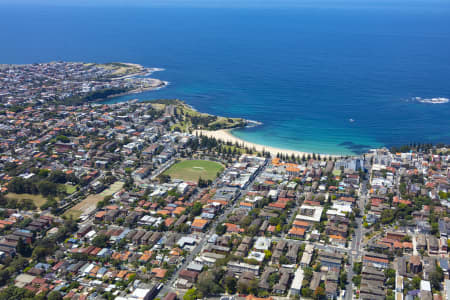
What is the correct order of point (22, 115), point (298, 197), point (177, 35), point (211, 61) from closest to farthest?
point (298, 197) → point (22, 115) → point (211, 61) → point (177, 35)

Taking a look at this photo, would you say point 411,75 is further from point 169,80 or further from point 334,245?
point 334,245

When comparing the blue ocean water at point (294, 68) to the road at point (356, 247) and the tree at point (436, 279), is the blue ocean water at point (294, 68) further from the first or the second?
the tree at point (436, 279)

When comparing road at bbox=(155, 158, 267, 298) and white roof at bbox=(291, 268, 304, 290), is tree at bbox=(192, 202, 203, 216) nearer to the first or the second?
road at bbox=(155, 158, 267, 298)

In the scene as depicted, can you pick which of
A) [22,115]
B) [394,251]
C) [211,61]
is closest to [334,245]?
[394,251]

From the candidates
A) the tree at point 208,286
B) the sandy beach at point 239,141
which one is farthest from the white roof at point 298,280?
the sandy beach at point 239,141

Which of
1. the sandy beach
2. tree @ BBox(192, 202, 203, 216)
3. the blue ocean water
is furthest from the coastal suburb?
the blue ocean water

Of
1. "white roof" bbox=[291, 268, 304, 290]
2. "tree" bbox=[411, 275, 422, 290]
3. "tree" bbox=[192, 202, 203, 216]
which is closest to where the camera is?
"white roof" bbox=[291, 268, 304, 290]
